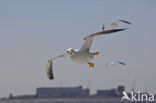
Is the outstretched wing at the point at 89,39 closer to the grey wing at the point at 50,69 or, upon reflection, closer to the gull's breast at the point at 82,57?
the gull's breast at the point at 82,57

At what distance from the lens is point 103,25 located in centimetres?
1168

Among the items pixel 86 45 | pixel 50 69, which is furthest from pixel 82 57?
pixel 50 69

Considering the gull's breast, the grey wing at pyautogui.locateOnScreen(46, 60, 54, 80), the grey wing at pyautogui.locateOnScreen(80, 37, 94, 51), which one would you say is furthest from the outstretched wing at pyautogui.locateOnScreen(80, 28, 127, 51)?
the grey wing at pyautogui.locateOnScreen(46, 60, 54, 80)

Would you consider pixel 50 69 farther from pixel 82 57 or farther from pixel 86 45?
pixel 82 57

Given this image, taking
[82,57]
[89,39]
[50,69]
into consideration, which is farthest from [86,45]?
[50,69]

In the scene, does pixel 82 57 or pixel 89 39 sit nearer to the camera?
pixel 82 57

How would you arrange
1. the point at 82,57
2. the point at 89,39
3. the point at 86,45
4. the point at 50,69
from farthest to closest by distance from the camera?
the point at 50,69 → the point at 86,45 → the point at 89,39 → the point at 82,57

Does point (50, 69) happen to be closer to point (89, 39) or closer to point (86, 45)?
point (86, 45)

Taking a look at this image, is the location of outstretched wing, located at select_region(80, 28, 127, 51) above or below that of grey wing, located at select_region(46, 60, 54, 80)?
above

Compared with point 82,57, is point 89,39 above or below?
above

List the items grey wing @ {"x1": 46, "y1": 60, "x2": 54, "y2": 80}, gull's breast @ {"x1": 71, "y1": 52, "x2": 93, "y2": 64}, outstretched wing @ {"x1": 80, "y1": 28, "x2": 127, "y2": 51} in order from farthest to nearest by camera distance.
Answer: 1. grey wing @ {"x1": 46, "y1": 60, "x2": 54, "y2": 80}
2. gull's breast @ {"x1": 71, "y1": 52, "x2": 93, "y2": 64}
3. outstretched wing @ {"x1": 80, "y1": 28, "x2": 127, "y2": 51}

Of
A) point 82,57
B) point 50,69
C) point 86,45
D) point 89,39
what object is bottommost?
point 50,69

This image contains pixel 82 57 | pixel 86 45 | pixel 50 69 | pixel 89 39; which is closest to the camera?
pixel 82 57

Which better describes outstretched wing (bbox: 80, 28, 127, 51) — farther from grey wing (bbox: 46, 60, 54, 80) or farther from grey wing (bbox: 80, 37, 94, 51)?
grey wing (bbox: 46, 60, 54, 80)
